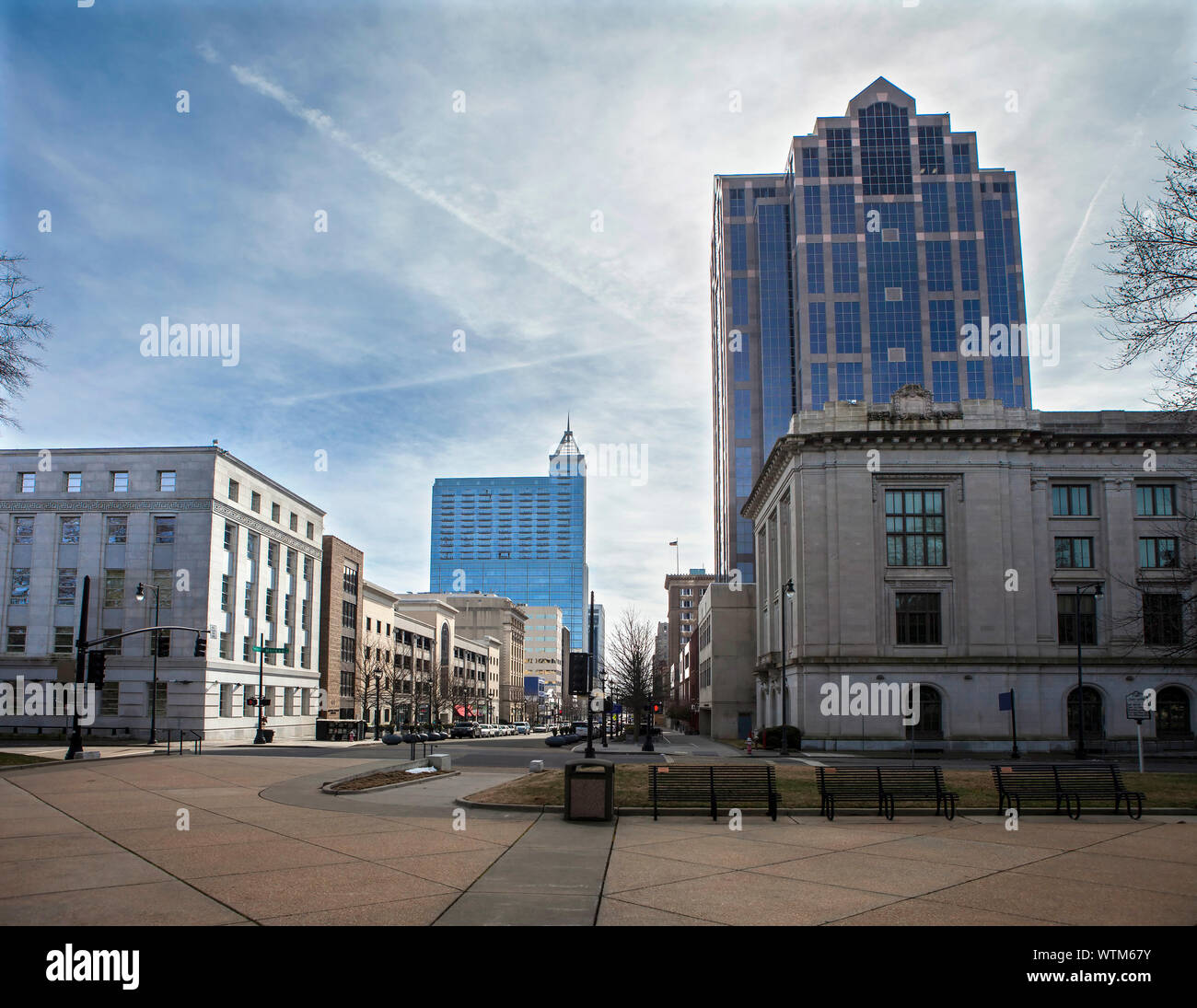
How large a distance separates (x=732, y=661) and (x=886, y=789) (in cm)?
6028

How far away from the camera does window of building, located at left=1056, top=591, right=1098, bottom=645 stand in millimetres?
57469

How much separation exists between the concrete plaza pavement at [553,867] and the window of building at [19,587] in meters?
46.6

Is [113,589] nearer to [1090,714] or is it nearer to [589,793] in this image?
[589,793]

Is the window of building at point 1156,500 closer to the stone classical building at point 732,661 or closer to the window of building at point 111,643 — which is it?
the stone classical building at point 732,661

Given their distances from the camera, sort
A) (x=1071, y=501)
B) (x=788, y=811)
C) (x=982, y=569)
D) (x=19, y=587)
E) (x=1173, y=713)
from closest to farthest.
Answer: (x=788, y=811), (x=982, y=569), (x=1173, y=713), (x=1071, y=501), (x=19, y=587)

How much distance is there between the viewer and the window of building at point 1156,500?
58438 mm

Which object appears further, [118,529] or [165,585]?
[118,529]

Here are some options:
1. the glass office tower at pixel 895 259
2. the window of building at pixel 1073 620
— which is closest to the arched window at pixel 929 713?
the window of building at pixel 1073 620

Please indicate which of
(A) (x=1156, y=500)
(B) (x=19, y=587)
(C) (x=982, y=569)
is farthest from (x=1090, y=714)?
(B) (x=19, y=587)

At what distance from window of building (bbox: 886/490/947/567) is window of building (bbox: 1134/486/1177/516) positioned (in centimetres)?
1259

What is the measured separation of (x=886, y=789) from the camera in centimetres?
2086

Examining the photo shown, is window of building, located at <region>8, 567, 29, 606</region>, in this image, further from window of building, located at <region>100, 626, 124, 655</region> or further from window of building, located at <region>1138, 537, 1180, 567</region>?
window of building, located at <region>1138, 537, 1180, 567</region>
